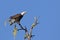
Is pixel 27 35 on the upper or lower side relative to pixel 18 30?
lower

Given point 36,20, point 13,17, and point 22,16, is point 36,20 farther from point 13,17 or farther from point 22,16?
point 13,17

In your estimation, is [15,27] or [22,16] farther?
[15,27]

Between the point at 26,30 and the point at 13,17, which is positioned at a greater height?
the point at 13,17

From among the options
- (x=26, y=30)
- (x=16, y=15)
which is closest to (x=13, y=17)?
(x=16, y=15)

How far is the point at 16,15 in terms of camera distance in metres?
2.87

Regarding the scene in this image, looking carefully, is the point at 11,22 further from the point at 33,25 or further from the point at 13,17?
the point at 33,25

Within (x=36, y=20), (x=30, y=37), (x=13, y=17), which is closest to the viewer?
(x=30, y=37)

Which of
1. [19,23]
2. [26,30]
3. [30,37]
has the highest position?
[19,23]

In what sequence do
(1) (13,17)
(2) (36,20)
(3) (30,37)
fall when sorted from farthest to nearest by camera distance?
(2) (36,20), (1) (13,17), (3) (30,37)

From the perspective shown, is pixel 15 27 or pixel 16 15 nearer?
pixel 16 15

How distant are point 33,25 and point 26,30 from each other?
203mm

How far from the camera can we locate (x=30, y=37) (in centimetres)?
260

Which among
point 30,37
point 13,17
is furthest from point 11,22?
point 30,37

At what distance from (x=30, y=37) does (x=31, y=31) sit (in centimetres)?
13
